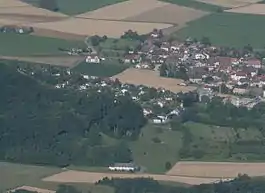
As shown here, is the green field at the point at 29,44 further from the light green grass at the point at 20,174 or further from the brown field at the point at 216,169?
the brown field at the point at 216,169

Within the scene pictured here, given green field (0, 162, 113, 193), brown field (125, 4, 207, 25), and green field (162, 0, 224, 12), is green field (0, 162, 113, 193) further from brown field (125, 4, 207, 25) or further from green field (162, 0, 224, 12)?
green field (162, 0, 224, 12)

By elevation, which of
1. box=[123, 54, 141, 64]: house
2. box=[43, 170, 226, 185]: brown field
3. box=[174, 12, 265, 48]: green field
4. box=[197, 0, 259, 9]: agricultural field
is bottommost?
box=[43, 170, 226, 185]: brown field

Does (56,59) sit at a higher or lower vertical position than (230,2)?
lower

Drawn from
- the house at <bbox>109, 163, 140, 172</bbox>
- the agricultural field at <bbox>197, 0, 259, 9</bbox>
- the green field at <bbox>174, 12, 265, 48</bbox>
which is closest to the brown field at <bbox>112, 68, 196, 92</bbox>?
the green field at <bbox>174, 12, 265, 48</bbox>

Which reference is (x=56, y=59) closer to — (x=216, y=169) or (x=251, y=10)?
(x=251, y=10)

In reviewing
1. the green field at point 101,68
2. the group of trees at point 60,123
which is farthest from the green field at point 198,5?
the group of trees at point 60,123

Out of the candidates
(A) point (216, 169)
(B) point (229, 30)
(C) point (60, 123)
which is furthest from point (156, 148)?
(B) point (229, 30)

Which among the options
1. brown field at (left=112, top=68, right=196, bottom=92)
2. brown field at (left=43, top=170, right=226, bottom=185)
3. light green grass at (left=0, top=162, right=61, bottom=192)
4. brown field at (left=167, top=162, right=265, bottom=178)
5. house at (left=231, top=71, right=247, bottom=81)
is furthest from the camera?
house at (left=231, top=71, right=247, bottom=81)
